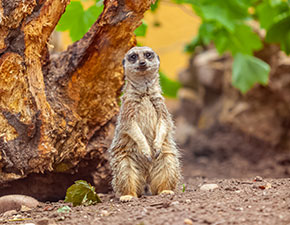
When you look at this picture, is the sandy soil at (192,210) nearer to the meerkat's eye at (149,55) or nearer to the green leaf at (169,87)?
the meerkat's eye at (149,55)

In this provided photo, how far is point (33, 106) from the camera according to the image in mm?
3301

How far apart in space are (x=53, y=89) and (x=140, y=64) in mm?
847

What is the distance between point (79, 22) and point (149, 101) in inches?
50.8

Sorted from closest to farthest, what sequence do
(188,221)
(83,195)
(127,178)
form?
(188,221), (83,195), (127,178)

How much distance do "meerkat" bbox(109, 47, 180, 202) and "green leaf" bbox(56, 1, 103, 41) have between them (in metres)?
0.84

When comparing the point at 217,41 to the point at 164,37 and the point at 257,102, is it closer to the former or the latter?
the point at 257,102

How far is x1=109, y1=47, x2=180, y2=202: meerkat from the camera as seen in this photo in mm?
3486

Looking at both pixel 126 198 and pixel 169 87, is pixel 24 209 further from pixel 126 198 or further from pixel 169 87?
pixel 169 87

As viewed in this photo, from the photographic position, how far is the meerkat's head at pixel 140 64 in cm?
357

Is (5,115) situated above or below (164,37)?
below

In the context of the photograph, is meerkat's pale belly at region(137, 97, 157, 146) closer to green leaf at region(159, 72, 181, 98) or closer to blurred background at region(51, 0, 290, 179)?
blurred background at region(51, 0, 290, 179)

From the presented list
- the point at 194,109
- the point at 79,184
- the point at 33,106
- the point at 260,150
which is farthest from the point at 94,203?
the point at 194,109

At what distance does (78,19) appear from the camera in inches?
167

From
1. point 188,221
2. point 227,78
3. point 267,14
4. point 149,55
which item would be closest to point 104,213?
point 188,221
